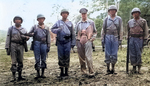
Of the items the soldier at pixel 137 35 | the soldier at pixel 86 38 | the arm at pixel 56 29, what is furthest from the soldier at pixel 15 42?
the soldier at pixel 137 35

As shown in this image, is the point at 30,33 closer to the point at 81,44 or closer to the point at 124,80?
the point at 81,44

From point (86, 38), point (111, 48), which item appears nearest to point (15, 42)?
point (86, 38)

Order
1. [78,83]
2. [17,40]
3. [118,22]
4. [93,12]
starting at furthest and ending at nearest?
[93,12], [118,22], [17,40], [78,83]

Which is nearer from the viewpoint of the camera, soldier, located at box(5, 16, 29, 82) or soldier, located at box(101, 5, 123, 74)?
soldier, located at box(5, 16, 29, 82)

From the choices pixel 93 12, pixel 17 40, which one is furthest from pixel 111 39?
pixel 93 12

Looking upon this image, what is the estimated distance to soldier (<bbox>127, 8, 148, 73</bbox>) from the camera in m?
6.31

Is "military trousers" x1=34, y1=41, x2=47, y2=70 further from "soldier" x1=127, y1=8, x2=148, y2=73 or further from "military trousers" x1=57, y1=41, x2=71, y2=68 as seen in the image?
"soldier" x1=127, y1=8, x2=148, y2=73

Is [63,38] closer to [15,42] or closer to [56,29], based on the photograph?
[56,29]

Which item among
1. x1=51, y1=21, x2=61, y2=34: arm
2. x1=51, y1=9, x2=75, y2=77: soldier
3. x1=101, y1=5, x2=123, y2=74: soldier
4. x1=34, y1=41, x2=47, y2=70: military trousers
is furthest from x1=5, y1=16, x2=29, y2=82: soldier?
x1=101, y1=5, x2=123, y2=74: soldier

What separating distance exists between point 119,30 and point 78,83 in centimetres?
237

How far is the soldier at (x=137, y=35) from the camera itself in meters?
6.31

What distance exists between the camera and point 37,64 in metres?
6.07

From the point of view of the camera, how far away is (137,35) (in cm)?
636

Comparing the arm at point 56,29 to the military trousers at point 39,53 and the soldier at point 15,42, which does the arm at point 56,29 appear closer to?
the military trousers at point 39,53
